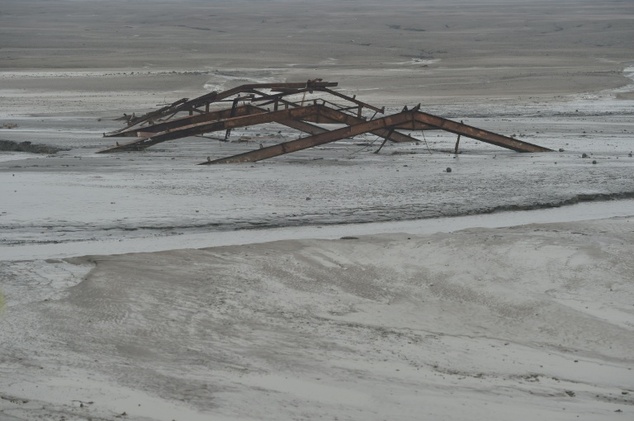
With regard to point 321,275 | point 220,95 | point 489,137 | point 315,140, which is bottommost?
point 321,275

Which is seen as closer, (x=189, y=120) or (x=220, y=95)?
(x=189, y=120)

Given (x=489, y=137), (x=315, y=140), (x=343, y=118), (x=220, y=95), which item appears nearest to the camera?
(x=315, y=140)

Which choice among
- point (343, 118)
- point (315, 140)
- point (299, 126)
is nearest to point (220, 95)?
point (299, 126)

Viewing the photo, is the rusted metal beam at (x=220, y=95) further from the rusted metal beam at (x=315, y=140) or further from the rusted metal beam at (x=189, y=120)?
the rusted metal beam at (x=315, y=140)

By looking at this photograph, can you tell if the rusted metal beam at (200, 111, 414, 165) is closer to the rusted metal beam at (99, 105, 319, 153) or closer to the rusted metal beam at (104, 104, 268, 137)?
the rusted metal beam at (99, 105, 319, 153)

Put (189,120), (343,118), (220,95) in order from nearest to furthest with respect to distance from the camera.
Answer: (343,118) → (189,120) → (220,95)

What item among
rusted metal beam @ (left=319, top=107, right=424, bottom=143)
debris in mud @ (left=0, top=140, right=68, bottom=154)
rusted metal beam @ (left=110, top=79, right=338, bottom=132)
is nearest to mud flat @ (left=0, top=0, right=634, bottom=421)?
debris in mud @ (left=0, top=140, right=68, bottom=154)

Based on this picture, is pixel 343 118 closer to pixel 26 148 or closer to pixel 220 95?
pixel 220 95

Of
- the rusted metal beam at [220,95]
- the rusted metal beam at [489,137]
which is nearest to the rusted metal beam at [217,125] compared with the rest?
the rusted metal beam at [220,95]
